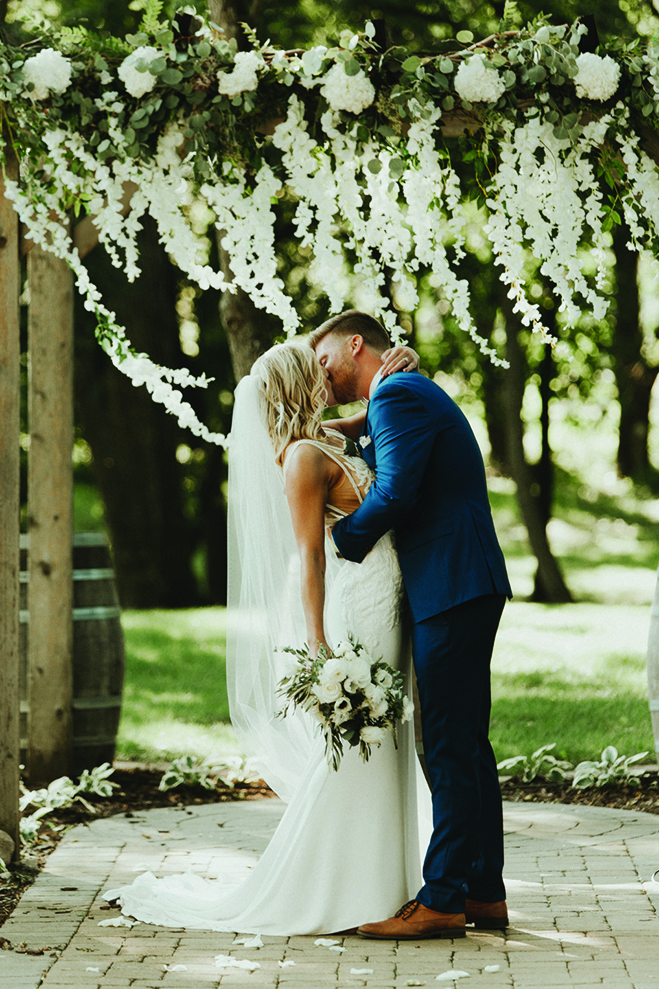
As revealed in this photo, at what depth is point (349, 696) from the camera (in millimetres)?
3566

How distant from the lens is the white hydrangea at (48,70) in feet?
13.0

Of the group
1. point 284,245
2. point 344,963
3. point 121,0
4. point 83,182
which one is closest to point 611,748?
point 344,963

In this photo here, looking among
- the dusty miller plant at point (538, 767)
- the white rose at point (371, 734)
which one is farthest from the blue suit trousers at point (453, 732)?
the dusty miller plant at point (538, 767)

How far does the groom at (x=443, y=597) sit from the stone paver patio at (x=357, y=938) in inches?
7.3

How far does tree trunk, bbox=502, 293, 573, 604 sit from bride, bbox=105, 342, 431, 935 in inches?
308

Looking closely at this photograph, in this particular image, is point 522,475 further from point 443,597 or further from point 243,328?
point 443,597

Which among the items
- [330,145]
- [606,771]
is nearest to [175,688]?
[606,771]

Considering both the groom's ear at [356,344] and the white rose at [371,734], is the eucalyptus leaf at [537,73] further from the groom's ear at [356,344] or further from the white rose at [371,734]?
the white rose at [371,734]

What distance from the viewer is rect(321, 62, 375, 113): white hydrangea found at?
3.93m

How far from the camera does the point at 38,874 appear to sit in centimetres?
455

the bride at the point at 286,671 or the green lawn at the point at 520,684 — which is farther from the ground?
the bride at the point at 286,671

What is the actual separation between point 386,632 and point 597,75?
2.08 metres

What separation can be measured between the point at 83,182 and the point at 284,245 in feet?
32.7

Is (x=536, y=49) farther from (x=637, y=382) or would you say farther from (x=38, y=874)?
(x=637, y=382)
